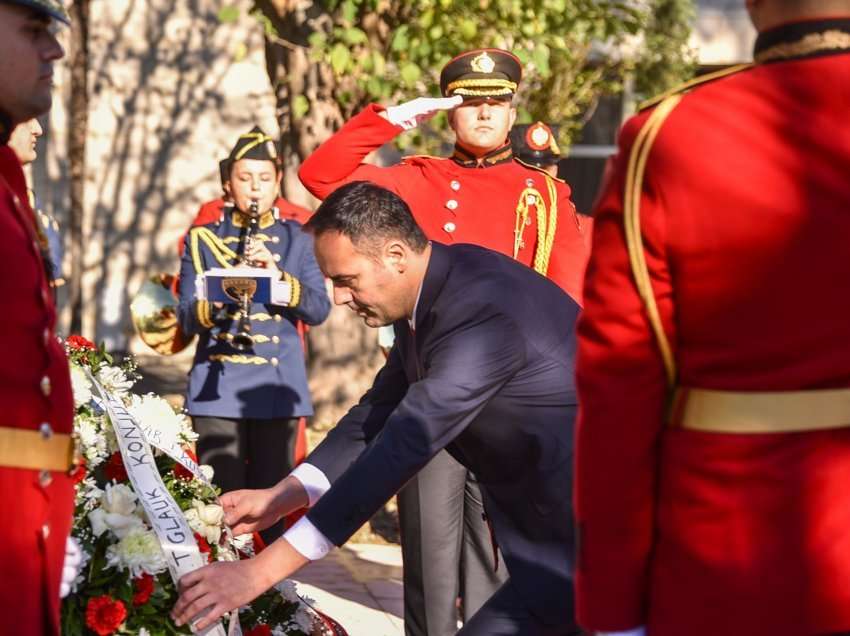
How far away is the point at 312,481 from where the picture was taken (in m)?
4.06

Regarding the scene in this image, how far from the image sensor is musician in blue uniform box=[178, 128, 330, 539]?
650cm

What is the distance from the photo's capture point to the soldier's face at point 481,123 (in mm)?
5855

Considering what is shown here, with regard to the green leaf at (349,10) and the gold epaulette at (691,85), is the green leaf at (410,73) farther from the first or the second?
the gold epaulette at (691,85)

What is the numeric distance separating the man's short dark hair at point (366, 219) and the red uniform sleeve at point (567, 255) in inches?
75.5

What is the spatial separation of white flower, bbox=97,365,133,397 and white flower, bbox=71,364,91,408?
0.16 metres

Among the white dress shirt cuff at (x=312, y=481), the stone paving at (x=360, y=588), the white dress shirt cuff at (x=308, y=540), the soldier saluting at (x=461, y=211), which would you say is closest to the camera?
the white dress shirt cuff at (x=308, y=540)

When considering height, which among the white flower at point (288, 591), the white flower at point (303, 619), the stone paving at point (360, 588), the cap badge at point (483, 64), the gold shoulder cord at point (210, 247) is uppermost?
the cap badge at point (483, 64)

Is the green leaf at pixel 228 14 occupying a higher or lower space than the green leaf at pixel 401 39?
higher

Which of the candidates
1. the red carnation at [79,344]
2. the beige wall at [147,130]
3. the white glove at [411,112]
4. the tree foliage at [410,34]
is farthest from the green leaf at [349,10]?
the beige wall at [147,130]

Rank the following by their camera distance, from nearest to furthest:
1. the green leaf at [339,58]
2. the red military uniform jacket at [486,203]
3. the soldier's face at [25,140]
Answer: the soldier's face at [25,140]
the red military uniform jacket at [486,203]
the green leaf at [339,58]

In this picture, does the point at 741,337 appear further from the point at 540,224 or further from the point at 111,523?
the point at 540,224

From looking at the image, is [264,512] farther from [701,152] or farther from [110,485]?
[701,152]

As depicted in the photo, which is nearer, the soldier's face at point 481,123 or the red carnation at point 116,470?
the red carnation at point 116,470

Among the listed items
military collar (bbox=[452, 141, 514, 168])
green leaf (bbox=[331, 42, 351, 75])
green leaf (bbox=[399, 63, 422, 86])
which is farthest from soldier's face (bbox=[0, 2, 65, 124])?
green leaf (bbox=[331, 42, 351, 75])
